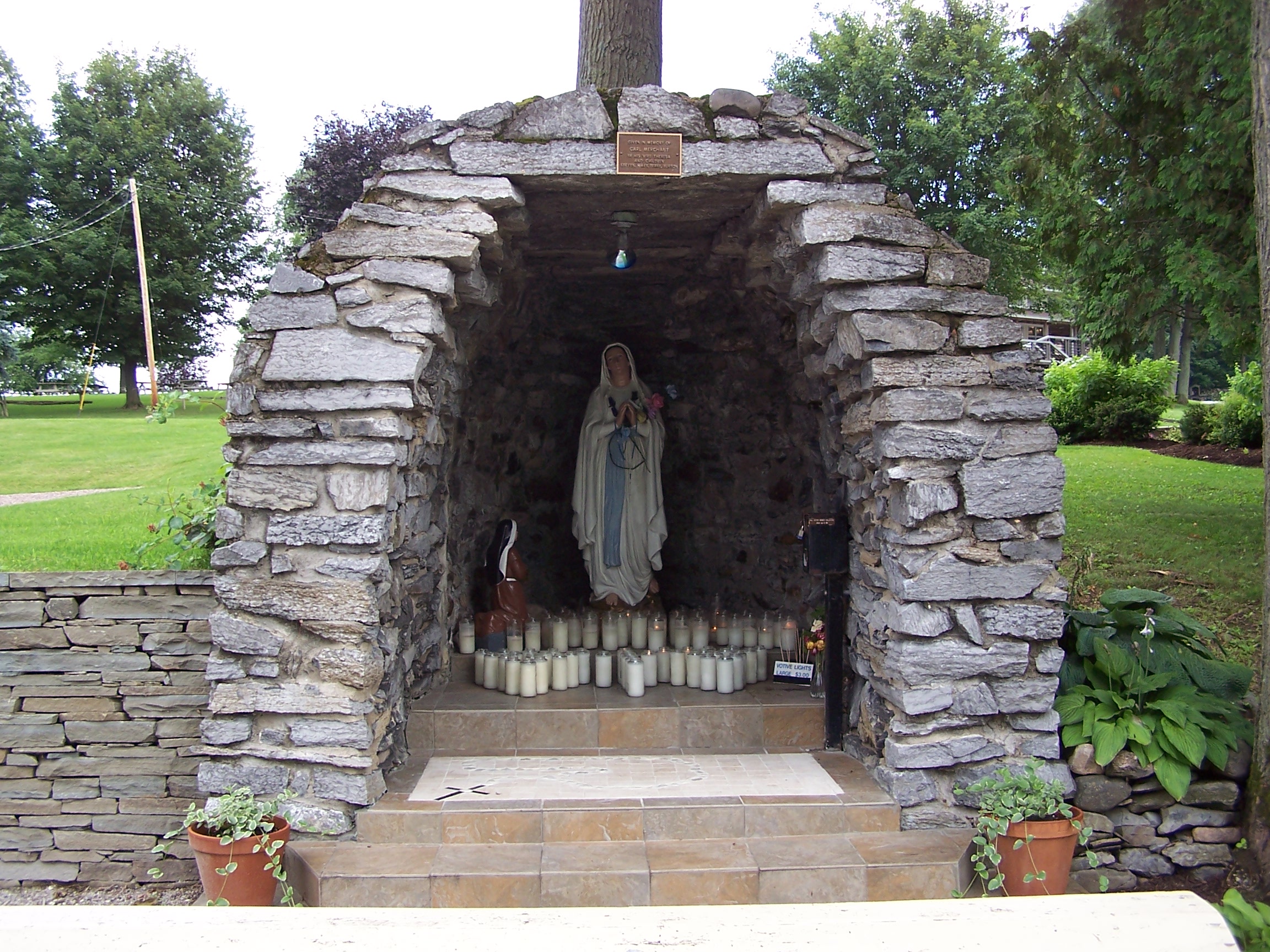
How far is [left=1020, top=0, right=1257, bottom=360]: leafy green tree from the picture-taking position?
5430 millimetres

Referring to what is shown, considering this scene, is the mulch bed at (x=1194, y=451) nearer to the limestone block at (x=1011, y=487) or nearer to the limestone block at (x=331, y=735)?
the limestone block at (x=1011, y=487)

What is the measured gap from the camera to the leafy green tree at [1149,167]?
17.8 feet

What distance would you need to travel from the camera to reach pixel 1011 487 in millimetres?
3887

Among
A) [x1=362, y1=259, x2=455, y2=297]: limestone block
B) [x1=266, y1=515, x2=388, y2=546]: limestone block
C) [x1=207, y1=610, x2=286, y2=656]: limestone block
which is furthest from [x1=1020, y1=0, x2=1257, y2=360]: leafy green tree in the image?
[x1=207, y1=610, x2=286, y2=656]: limestone block

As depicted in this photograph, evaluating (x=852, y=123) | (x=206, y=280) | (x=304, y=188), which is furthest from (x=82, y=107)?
(x=852, y=123)

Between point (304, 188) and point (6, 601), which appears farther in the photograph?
point (304, 188)

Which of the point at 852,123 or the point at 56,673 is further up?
the point at 852,123

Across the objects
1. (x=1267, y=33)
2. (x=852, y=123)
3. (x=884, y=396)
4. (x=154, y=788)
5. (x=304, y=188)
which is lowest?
(x=154, y=788)

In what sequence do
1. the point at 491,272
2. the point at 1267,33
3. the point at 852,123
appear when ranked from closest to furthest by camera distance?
1. the point at 1267,33
2. the point at 491,272
3. the point at 852,123

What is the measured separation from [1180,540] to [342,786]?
647cm

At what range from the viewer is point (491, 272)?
481cm

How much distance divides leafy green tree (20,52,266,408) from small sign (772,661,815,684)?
14270mm

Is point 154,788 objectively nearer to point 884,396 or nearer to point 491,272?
point 491,272

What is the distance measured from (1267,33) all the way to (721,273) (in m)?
2.97
